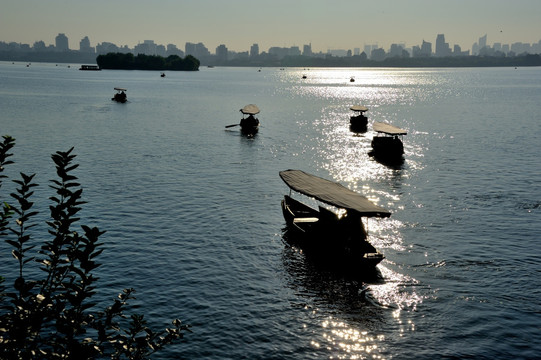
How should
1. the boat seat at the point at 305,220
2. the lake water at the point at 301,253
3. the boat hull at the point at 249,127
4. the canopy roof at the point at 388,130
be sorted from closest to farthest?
the lake water at the point at 301,253
the boat seat at the point at 305,220
the canopy roof at the point at 388,130
the boat hull at the point at 249,127

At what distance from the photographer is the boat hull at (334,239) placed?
36.0m

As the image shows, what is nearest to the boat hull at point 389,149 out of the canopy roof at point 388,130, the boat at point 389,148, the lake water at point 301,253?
the boat at point 389,148

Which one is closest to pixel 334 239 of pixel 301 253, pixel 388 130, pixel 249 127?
pixel 301 253

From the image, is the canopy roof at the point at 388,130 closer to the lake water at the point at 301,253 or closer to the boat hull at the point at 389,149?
the boat hull at the point at 389,149

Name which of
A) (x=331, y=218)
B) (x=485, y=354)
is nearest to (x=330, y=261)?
(x=331, y=218)

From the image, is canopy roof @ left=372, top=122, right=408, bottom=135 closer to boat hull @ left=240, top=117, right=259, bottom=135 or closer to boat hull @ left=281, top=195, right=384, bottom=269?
boat hull @ left=240, top=117, right=259, bottom=135

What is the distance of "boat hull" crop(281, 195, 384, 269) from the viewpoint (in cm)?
3597

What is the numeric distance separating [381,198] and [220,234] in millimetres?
22034

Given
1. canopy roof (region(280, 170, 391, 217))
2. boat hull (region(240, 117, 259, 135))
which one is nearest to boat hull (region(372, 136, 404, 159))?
boat hull (region(240, 117, 259, 135))

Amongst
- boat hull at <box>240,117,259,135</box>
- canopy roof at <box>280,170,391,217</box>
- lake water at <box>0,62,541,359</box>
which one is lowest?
lake water at <box>0,62,541,359</box>

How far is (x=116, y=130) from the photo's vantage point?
108125 mm

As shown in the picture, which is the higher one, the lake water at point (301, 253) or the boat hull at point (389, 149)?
the boat hull at point (389, 149)

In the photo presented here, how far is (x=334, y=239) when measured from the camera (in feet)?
126

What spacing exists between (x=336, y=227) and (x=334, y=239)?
3.49 feet
